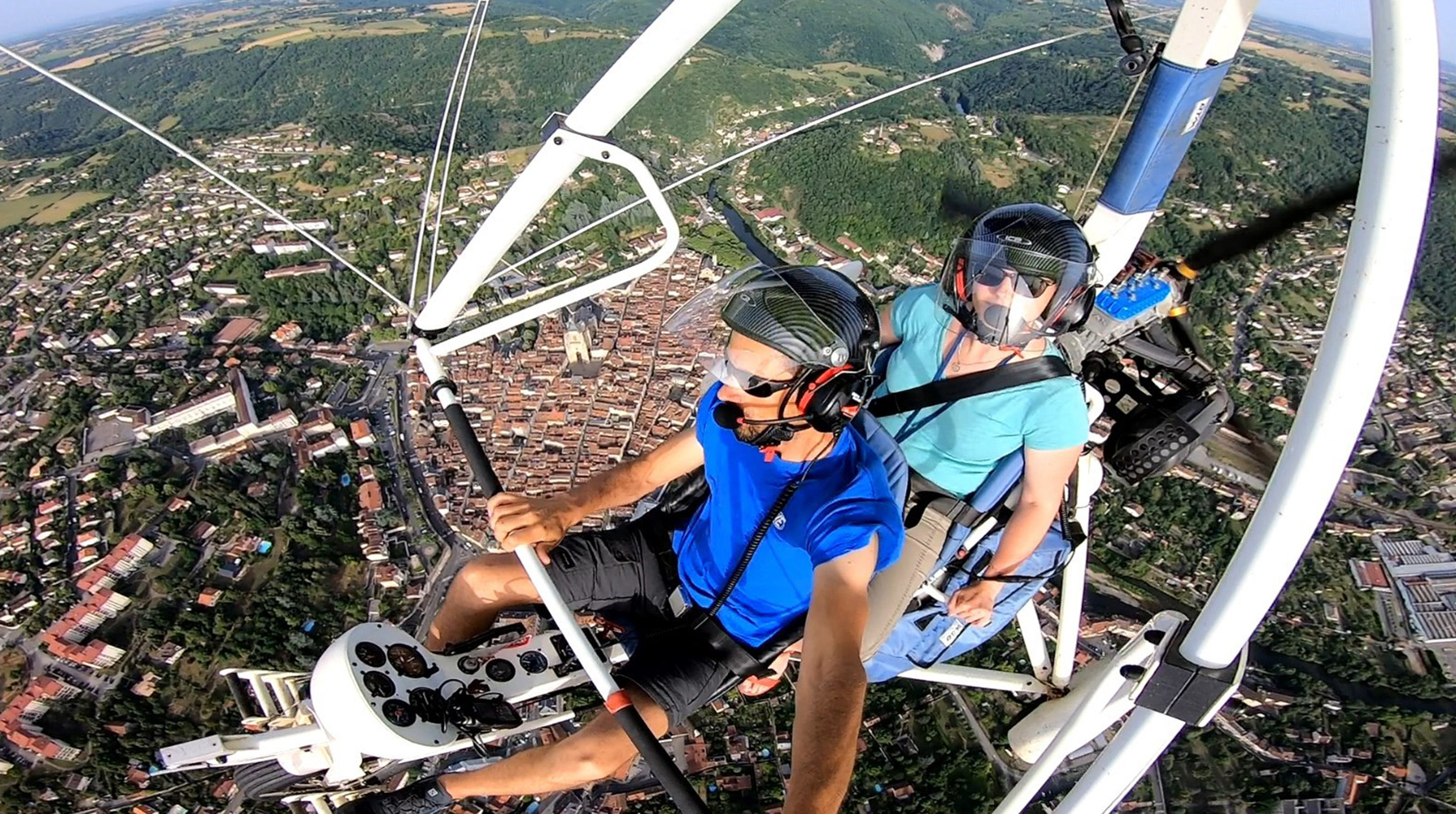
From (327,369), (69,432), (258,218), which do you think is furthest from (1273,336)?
(258,218)

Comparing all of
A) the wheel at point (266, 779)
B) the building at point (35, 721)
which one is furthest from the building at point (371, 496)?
the wheel at point (266, 779)

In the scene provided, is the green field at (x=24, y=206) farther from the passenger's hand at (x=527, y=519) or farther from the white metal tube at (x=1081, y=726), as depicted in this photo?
the white metal tube at (x=1081, y=726)

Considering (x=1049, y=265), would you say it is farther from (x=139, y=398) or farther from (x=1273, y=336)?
(x=139, y=398)

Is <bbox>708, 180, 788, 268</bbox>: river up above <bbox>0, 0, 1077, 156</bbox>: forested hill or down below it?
below

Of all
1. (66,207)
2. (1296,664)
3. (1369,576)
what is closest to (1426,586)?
(1369,576)

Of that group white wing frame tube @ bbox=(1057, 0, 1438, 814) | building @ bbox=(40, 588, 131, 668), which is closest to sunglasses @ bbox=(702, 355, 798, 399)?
white wing frame tube @ bbox=(1057, 0, 1438, 814)

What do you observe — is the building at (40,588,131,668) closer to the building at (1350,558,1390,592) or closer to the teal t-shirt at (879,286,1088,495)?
the teal t-shirt at (879,286,1088,495)
